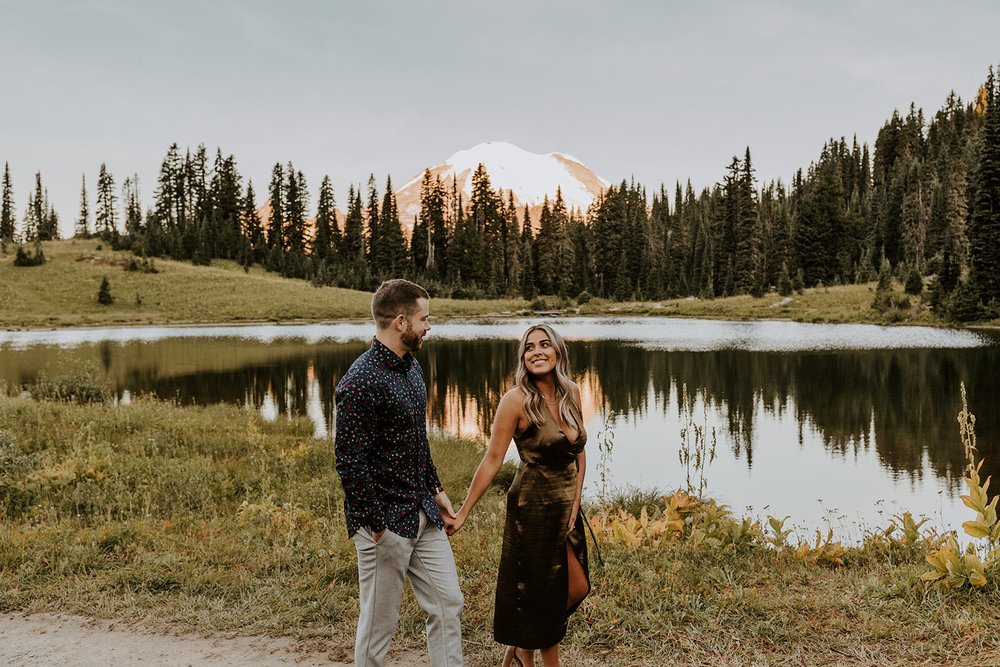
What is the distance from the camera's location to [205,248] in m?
85.3

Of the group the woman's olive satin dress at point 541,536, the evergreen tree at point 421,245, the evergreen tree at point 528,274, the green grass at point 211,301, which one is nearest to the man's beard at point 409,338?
the woman's olive satin dress at point 541,536

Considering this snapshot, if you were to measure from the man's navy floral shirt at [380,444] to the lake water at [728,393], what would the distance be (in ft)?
21.8

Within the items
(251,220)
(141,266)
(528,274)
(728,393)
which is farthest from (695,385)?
(251,220)

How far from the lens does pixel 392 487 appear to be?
11.4 feet

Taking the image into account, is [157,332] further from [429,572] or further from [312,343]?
[429,572]

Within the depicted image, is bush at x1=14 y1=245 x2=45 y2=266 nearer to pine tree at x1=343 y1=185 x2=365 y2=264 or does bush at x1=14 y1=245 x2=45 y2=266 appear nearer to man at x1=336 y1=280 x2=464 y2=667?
pine tree at x1=343 y1=185 x2=365 y2=264

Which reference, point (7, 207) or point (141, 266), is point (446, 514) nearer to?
point (141, 266)

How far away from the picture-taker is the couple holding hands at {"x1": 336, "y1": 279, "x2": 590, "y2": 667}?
3395 millimetres

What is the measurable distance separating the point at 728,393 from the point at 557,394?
19.5 meters

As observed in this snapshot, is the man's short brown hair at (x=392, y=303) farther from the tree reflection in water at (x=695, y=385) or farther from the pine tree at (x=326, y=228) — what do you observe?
the pine tree at (x=326, y=228)

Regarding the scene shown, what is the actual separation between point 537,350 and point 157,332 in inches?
2119

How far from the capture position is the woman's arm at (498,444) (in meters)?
3.79

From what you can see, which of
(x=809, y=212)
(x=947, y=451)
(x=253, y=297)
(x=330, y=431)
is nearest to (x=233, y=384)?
(x=330, y=431)

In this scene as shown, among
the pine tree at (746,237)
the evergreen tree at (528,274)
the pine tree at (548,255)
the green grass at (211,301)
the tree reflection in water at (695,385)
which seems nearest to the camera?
the tree reflection in water at (695,385)
